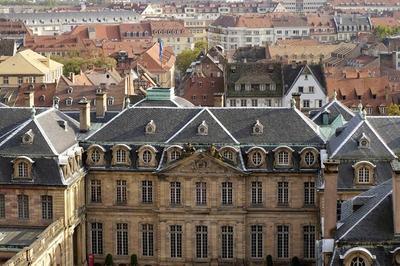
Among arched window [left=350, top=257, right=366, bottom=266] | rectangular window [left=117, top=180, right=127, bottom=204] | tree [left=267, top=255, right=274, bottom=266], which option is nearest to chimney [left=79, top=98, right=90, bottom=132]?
rectangular window [left=117, top=180, right=127, bottom=204]

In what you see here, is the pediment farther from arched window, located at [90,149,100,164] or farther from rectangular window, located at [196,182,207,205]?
arched window, located at [90,149,100,164]

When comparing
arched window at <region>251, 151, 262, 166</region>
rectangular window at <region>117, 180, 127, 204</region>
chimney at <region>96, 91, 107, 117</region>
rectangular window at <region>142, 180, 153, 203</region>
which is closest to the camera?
arched window at <region>251, 151, 262, 166</region>

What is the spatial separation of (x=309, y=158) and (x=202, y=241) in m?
12.6

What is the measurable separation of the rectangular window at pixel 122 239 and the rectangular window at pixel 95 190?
3308mm

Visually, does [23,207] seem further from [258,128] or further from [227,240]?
[258,128]

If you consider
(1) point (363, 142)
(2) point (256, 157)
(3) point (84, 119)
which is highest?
(3) point (84, 119)

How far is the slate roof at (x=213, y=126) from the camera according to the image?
84938 mm

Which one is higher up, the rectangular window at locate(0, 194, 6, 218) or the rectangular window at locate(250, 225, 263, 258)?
the rectangular window at locate(0, 194, 6, 218)

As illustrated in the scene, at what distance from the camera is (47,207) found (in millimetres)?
81312

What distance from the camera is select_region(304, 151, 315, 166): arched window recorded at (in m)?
83.8

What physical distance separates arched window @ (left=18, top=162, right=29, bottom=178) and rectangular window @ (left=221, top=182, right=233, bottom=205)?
17.9 metres

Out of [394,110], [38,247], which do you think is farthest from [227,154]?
[394,110]

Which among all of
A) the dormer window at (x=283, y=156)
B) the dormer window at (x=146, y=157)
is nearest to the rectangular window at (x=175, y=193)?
the dormer window at (x=146, y=157)

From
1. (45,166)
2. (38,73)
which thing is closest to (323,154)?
(45,166)
